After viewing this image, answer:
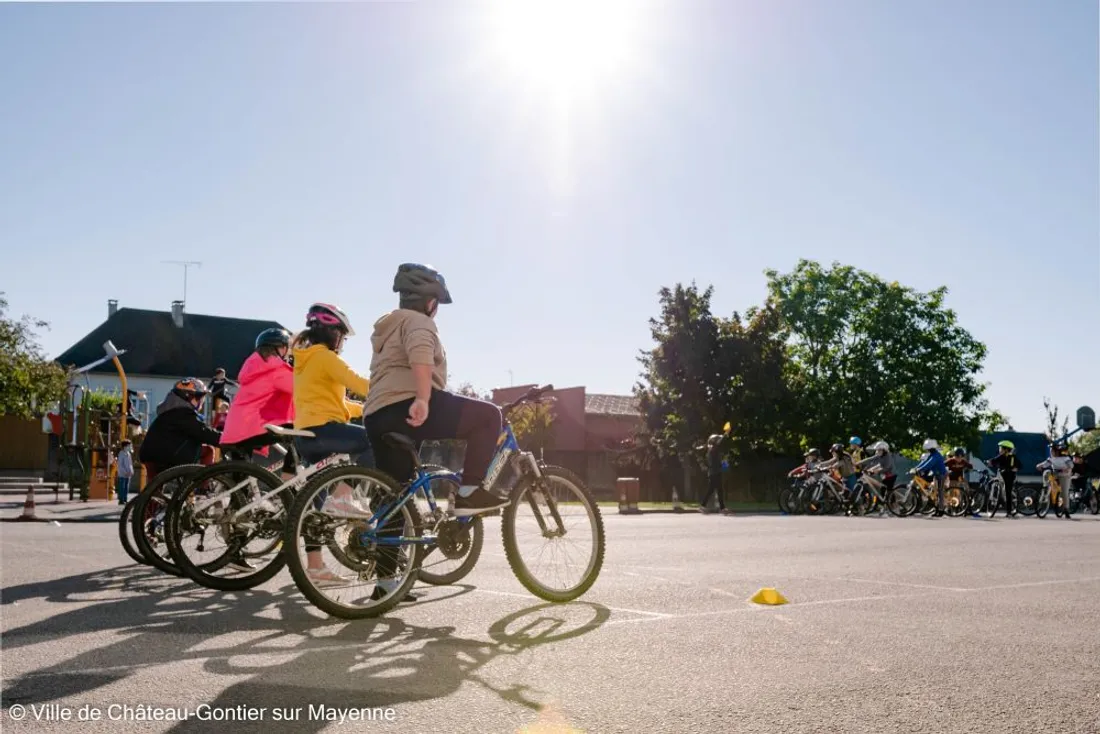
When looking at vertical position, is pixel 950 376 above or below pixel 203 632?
above

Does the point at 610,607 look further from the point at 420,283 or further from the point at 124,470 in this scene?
the point at 124,470

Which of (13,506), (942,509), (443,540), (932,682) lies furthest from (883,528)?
(13,506)

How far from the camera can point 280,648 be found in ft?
14.6

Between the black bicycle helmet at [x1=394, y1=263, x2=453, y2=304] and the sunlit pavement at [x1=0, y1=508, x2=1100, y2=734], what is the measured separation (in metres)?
1.90

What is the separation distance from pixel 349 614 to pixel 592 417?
2232 inches

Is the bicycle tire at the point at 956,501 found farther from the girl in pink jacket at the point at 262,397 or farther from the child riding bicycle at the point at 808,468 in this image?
the girl in pink jacket at the point at 262,397

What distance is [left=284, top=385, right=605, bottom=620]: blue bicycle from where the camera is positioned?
17.4 feet

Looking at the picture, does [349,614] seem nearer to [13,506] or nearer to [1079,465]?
[13,506]

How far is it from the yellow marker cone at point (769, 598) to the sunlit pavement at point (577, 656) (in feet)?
0.44

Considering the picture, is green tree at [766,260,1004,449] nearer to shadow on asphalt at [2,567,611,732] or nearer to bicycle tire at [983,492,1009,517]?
bicycle tire at [983,492,1009,517]

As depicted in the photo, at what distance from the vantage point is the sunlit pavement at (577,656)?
334 cm

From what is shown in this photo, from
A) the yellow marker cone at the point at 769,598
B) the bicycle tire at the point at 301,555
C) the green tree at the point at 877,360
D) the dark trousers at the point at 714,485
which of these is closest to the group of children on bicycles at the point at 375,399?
the bicycle tire at the point at 301,555

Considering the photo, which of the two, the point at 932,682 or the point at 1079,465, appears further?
the point at 1079,465

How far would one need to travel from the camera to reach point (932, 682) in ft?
12.8
